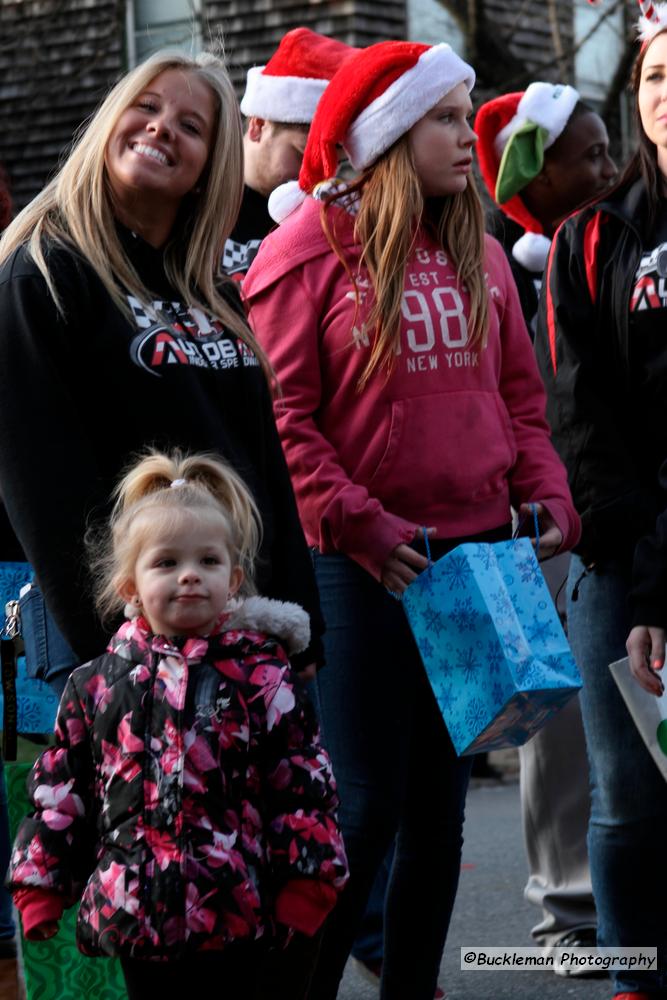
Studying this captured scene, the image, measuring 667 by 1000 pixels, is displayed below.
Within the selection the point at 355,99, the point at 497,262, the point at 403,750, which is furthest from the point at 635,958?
the point at 355,99

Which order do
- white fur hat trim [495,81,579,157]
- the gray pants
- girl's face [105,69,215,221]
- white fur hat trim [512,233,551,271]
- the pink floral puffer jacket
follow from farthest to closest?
white fur hat trim [495,81,579,157] < white fur hat trim [512,233,551,271] < the gray pants < girl's face [105,69,215,221] < the pink floral puffer jacket

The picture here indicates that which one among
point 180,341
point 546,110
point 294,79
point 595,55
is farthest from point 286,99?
point 595,55

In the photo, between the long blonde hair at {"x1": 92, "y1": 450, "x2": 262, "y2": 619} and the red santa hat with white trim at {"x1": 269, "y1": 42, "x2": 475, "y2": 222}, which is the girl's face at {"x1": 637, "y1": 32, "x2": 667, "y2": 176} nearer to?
the red santa hat with white trim at {"x1": 269, "y1": 42, "x2": 475, "y2": 222}

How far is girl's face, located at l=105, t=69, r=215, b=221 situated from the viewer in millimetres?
3523

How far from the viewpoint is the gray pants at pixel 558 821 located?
16.7 feet

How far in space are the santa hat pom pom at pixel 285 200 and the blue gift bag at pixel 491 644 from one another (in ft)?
4.83

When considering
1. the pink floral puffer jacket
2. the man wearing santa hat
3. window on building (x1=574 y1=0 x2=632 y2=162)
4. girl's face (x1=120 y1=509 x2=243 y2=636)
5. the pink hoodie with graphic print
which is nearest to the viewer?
the pink floral puffer jacket

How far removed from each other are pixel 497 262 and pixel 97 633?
5.08 ft

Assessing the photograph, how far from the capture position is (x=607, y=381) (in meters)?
3.96

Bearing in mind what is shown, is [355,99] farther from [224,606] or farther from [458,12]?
[458,12]

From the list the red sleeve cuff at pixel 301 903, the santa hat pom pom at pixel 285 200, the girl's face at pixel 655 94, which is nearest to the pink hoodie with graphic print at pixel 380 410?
the girl's face at pixel 655 94

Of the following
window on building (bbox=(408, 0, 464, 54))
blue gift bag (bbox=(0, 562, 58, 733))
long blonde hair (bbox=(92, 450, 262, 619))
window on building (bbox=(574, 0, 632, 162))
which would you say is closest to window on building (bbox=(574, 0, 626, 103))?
→ window on building (bbox=(574, 0, 632, 162))

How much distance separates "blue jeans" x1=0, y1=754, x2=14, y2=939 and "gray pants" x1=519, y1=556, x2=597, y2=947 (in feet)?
5.22

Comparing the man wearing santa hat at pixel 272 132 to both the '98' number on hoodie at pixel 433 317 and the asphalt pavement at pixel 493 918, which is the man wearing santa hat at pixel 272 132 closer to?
the '98' number on hoodie at pixel 433 317
